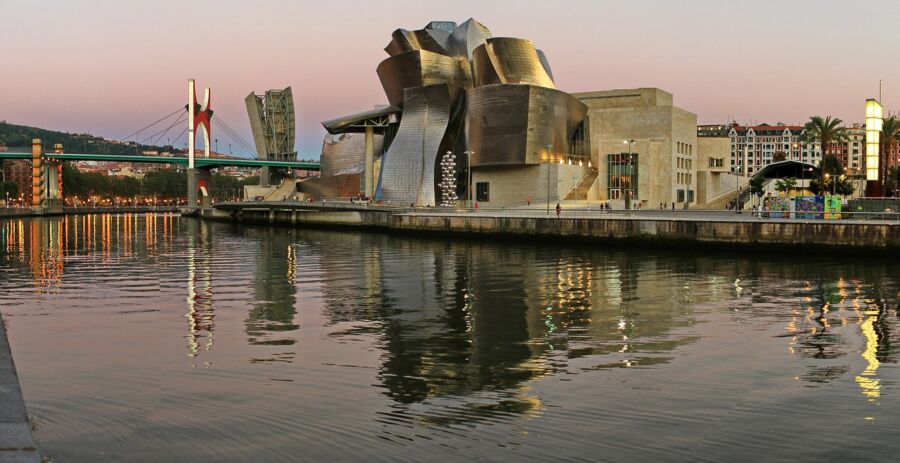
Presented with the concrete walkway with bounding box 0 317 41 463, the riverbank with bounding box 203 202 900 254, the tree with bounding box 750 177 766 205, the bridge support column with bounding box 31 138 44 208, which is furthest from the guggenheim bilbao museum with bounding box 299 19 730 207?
the concrete walkway with bounding box 0 317 41 463

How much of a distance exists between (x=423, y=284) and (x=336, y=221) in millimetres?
50435

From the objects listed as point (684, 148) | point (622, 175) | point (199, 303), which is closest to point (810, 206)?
point (199, 303)

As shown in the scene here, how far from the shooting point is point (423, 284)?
1075 inches

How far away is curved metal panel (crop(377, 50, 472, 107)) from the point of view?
86.9 metres

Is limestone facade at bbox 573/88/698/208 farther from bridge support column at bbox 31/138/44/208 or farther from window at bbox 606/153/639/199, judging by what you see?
bridge support column at bbox 31/138/44/208

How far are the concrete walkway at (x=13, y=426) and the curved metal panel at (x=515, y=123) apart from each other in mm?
70243

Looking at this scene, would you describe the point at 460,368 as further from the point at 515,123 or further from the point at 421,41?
the point at 421,41

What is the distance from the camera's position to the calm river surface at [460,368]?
8867 mm

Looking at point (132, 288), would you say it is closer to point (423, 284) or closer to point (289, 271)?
point (289, 271)

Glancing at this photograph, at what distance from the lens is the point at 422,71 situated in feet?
285

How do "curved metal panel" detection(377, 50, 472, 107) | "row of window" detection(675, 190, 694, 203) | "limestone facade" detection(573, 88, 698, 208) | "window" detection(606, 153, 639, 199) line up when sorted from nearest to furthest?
"limestone facade" detection(573, 88, 698, 208)
"window" detection(606, 153, 639, 199)
"row of window" detection(675, 190, 694, 203)
"curved metal panel" detection(377, 50, 472, 107)

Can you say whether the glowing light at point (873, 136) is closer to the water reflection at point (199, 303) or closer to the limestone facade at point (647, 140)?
the limestone facade at point (647, 140)

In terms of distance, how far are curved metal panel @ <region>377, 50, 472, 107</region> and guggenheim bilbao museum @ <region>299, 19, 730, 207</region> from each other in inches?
4.9

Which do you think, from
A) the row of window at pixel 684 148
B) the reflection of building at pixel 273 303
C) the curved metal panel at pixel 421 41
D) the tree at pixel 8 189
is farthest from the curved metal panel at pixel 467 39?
the tree at pixel 8 189
